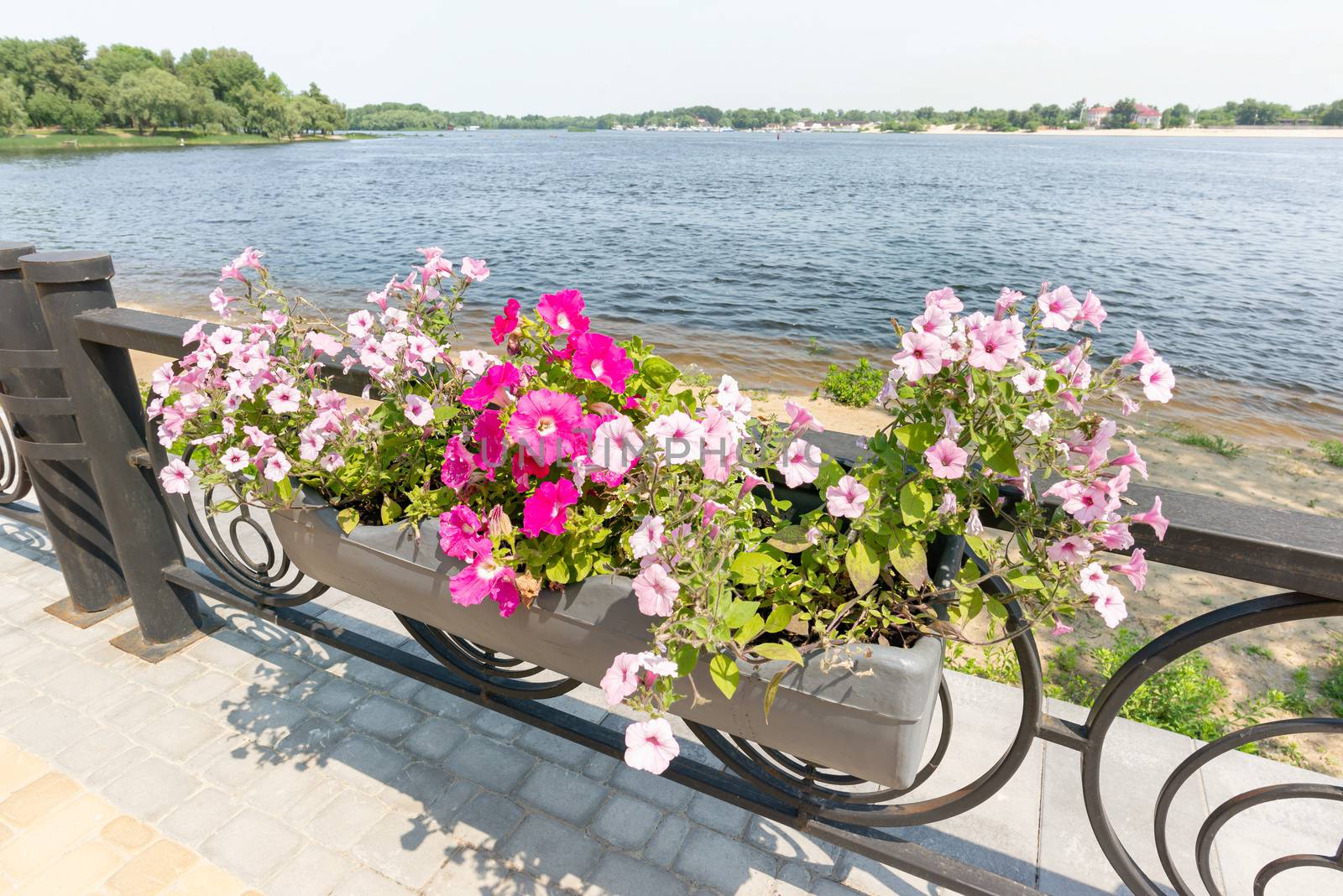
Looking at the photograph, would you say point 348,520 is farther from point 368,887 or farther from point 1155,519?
point 1155,519

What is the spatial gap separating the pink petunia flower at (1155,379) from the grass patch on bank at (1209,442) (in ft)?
30.2

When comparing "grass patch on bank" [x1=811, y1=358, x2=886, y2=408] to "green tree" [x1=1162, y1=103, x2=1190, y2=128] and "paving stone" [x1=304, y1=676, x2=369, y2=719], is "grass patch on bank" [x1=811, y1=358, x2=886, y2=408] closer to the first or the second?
"paving stone" [x1=304, y1=676, x2=369, y2=719]

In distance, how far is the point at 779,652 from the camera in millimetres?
1213

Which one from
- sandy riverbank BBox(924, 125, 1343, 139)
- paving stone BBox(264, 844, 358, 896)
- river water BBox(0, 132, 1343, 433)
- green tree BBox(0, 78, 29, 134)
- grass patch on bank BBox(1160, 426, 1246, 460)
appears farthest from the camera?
sandy riverbank BBox(924, 125, 1343, 139)

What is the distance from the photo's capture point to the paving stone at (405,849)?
6.84 ft

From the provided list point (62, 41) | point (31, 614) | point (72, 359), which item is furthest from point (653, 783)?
point (62, 41)

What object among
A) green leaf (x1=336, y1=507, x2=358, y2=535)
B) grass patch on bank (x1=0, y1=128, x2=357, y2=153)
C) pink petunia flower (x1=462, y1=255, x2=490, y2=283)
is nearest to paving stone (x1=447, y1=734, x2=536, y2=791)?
green leaf (x1=336, y1=507, x2=358, y2=535)

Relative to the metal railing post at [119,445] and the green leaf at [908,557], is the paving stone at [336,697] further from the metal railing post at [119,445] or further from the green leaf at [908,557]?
the green leaf at [908,557]

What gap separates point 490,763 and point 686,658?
1.54 metres

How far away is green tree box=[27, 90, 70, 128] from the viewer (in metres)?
78.8

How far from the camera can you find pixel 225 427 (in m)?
1.81

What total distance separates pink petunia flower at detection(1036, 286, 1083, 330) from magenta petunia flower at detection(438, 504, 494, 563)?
1.10 meters

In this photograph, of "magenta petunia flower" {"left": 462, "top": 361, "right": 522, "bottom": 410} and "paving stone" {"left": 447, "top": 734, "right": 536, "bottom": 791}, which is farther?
"paving stone" {"left": 447, "top": 734, "right": 536, "bottom": 791}

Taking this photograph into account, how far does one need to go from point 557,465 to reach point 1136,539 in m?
1.05
